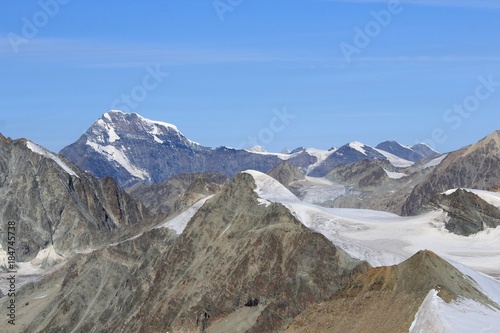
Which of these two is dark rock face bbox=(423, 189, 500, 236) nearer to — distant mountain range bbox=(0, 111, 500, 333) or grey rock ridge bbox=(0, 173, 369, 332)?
distant mountain range bbox=(0, 111, 500, 333)

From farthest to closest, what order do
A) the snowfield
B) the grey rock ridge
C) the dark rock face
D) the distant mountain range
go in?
the dark rock face
the snowfield
the grey rock ridge
the distant mountain range

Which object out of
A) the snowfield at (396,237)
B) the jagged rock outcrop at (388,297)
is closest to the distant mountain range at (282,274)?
the jagged rock outcrop at (388,297)

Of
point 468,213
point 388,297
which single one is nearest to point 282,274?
point 388,297

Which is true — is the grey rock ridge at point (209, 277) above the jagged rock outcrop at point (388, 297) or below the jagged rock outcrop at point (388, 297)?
above

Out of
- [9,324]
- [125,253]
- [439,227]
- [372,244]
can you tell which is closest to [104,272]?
[125,253]

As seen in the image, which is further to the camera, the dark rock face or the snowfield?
the dark rock face

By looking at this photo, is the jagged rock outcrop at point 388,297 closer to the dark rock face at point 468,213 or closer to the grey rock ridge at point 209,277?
the grey rock ridge at point 209,277

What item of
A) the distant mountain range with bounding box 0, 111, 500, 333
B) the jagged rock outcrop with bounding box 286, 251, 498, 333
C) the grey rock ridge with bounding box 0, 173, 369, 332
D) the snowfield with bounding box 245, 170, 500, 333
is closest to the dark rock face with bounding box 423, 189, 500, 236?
the distant mountain range with bounding box 0, 111, 500, 333

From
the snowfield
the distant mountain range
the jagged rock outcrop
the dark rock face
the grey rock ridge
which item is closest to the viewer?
the jagged rock outcrop
